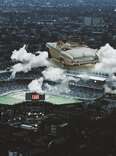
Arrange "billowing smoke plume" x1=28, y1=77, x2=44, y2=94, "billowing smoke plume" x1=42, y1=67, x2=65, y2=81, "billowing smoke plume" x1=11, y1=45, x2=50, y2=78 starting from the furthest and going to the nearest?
"billowing smoke plume" x1=11, y1=45, x2=50, y2=78
"billowing smoke plume" x1=42, y1=67, x2=65, y2=81
"billowing smoke plume" x1=28, y1=77, x2=44, y2=94

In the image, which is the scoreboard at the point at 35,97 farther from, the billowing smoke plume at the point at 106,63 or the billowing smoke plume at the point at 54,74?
the billowing smoke plume at the point at 106,63

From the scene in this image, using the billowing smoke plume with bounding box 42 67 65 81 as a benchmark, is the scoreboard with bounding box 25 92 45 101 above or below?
below

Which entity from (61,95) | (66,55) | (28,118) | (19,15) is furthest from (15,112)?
(19,15)

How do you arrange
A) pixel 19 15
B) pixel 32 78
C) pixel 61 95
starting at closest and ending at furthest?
pixel 61 95
pixel 32 78
pixel 19 15

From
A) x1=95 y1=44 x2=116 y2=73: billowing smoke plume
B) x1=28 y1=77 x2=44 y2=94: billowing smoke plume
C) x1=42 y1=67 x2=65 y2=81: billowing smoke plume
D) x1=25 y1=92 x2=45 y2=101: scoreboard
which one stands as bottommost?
x1=25 y1=92 x2=45 y2=101: scoreboard

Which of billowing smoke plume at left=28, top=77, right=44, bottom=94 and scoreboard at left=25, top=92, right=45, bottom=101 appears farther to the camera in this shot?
billowing smoke plume at left=28, top=77, right=44, bottom=94

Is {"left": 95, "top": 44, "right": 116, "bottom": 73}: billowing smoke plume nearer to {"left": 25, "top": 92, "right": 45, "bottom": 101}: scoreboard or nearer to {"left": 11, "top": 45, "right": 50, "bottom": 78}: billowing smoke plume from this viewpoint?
{"left": 11, "top": 45, "right": 50, "bottom": 78}: billowing smoke plume

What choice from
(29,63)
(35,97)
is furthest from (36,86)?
(29,63)

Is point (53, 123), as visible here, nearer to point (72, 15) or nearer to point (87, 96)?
point (87, 96)

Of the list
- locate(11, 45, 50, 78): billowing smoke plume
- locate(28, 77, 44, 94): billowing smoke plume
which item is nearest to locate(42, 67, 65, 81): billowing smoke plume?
locate(28, 77, 44, 94): billowing smoke plume

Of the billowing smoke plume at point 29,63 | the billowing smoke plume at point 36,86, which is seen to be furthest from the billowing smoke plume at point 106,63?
the billowing smoke plume at point 29,63

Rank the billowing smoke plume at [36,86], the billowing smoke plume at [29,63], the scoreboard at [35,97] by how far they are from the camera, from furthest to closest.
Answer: the billowing smoke plume at [29,63] < the billowing smoke plume at [36,86] < the scoreboard at [35,97]
